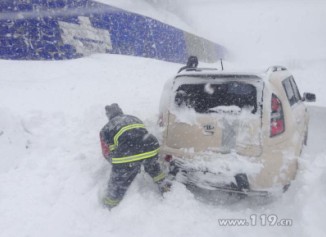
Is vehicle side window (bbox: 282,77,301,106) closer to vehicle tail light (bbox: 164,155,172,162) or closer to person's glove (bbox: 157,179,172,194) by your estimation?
vehicle tail light (bbox: 164,155,172,162)

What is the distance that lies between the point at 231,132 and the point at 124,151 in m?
1.45

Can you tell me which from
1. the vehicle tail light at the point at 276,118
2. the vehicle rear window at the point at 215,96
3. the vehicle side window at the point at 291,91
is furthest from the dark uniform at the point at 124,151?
the vehicle side window at the point at 291,91

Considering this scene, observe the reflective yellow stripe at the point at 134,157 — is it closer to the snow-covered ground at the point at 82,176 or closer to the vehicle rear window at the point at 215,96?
the snow-covered ground at the point at 82,176

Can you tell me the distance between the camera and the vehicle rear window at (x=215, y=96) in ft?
14.8

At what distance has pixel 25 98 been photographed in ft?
24.9

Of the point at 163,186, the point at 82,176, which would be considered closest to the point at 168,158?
the point at 163,186

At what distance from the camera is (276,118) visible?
14.5 feet

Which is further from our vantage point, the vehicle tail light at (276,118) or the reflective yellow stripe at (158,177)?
the reflective yellow stripe at (158,177)

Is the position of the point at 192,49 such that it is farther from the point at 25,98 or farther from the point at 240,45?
the point at 240,45

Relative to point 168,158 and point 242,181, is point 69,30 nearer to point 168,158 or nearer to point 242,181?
point 168,158

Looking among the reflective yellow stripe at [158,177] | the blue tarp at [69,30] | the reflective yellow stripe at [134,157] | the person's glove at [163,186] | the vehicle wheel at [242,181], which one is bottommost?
the person's glove at [163,186]

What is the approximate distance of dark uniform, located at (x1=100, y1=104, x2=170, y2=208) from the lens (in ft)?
15.1

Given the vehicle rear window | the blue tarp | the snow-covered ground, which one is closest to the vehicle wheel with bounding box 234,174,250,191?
the snow-covered ground

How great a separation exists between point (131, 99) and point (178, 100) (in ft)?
13.7
